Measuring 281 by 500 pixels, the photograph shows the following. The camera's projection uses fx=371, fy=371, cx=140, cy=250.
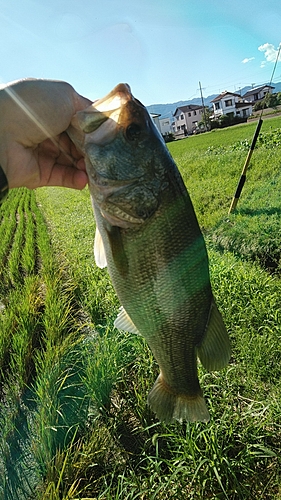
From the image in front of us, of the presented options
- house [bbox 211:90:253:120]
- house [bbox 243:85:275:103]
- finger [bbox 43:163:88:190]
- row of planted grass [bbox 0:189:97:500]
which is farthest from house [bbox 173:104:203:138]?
finger [bbox 43:163:88:190]

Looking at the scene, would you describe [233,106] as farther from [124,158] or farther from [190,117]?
[124,158]

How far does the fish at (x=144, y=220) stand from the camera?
1445mm

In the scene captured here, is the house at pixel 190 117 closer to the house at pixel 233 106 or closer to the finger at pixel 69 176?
the house at pixel 233 106

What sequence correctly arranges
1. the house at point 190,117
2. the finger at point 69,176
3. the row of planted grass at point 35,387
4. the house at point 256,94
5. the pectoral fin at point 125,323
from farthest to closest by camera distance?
the house at point 190,117, the house at point 256,94, the row of planted grass at point 35,387, the finger at point 69,176, the pectoral fin at point 125,323

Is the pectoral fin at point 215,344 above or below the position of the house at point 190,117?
below

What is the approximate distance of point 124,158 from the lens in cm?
147

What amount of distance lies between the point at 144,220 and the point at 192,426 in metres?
1.83

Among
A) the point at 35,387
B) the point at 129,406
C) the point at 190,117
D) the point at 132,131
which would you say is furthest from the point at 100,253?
the point at 190,117

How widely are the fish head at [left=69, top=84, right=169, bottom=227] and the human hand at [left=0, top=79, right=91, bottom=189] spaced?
31cm

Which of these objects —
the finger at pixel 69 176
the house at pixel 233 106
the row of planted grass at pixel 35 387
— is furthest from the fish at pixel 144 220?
the house at pixel 233 106

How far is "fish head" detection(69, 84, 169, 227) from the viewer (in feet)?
→ 4.75

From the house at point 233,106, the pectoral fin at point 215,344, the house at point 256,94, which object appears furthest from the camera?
the house at point 256,94

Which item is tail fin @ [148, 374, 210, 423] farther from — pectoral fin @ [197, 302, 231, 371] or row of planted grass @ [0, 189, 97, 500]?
row of planted grass @ [0, 189, 97, 500]

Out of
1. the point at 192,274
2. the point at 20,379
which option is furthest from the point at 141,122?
the point at 20,379
